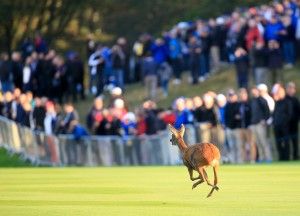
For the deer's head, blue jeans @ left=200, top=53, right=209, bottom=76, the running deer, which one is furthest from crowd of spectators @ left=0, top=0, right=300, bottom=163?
the running deer

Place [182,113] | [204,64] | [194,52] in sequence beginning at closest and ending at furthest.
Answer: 1. [182,113]
2. [194,52]
3. [204,64]

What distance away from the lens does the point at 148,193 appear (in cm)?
1998

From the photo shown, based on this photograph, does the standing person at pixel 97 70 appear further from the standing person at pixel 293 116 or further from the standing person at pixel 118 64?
the standing person at pixel 293 116

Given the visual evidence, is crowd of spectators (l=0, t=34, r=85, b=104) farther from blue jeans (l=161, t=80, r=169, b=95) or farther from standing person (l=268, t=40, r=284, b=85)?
standing person (l=268, t=40, r=284, b=85)

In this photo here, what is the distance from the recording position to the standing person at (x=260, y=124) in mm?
32219

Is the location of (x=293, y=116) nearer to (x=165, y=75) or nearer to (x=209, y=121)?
(x=209, y=121)

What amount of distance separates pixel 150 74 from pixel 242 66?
17.8 feet

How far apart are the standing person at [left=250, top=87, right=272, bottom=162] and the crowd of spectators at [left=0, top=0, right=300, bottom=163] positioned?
0.08 feet

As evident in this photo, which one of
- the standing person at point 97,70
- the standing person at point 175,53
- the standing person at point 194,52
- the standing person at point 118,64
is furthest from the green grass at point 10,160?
the standing person at point 97,70

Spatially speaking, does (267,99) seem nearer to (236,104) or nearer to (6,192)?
(236,104)

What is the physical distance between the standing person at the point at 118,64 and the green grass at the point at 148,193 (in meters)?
19.2

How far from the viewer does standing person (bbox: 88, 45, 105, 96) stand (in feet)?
158

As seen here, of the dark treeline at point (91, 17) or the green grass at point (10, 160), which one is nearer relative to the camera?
the green grass at point (10, 160)

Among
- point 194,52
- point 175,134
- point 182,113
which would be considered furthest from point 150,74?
point 175,134
